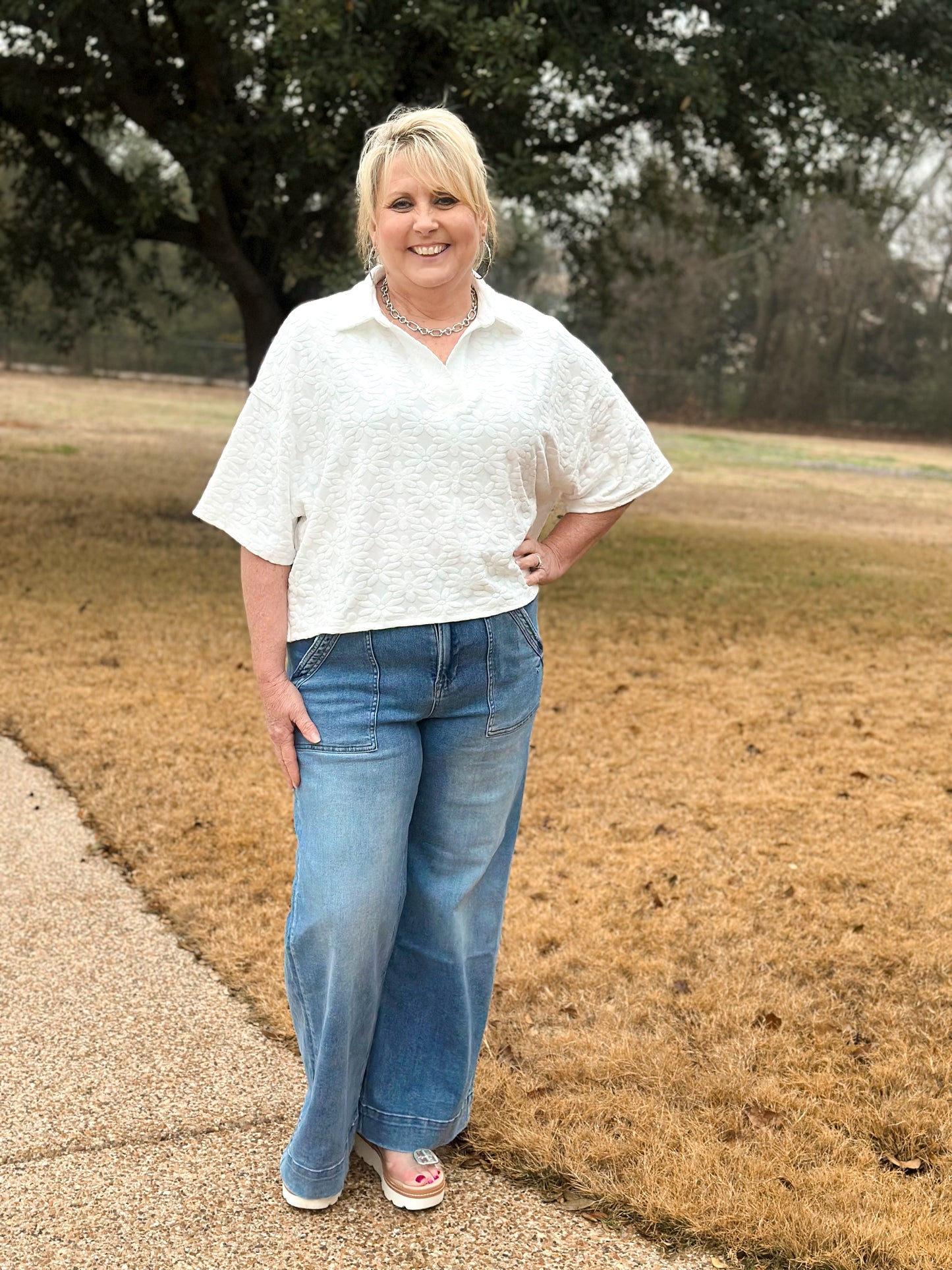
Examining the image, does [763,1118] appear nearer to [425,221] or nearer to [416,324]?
[416,324]

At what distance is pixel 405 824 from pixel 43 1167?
3.83 feet

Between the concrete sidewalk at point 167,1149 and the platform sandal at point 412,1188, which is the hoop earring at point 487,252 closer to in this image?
the platform sandal at point 412,1188

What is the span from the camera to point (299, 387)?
2.27m

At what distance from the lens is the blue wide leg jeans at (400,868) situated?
233cm

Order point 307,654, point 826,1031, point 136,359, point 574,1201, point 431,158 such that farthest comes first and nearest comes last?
point 136,359 < point 826,1031 < point 574,1201 < point 307,654 < point 431,158

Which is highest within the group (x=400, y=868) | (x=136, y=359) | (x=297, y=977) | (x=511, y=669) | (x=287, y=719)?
(x=511, y=669)

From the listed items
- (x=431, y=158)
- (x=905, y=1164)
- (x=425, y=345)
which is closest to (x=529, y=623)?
(x=425, y=345)

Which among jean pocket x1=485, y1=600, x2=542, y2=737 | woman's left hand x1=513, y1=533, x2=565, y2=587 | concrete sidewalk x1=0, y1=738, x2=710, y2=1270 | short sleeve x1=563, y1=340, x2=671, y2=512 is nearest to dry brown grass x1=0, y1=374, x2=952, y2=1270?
concrete sidewalk x1=0, y1=738, x2=710, y2=1270

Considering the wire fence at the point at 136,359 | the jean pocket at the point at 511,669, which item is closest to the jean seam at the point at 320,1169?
the jean pocket at the point at 511,669

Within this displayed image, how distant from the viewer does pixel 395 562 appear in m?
2.31

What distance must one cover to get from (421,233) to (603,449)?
60 cm

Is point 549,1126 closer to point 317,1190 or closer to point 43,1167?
point 317,1190

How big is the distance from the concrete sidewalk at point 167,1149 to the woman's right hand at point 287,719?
3.06ft

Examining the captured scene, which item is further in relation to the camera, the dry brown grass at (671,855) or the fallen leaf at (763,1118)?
the fallen leaf at (763,1118)
